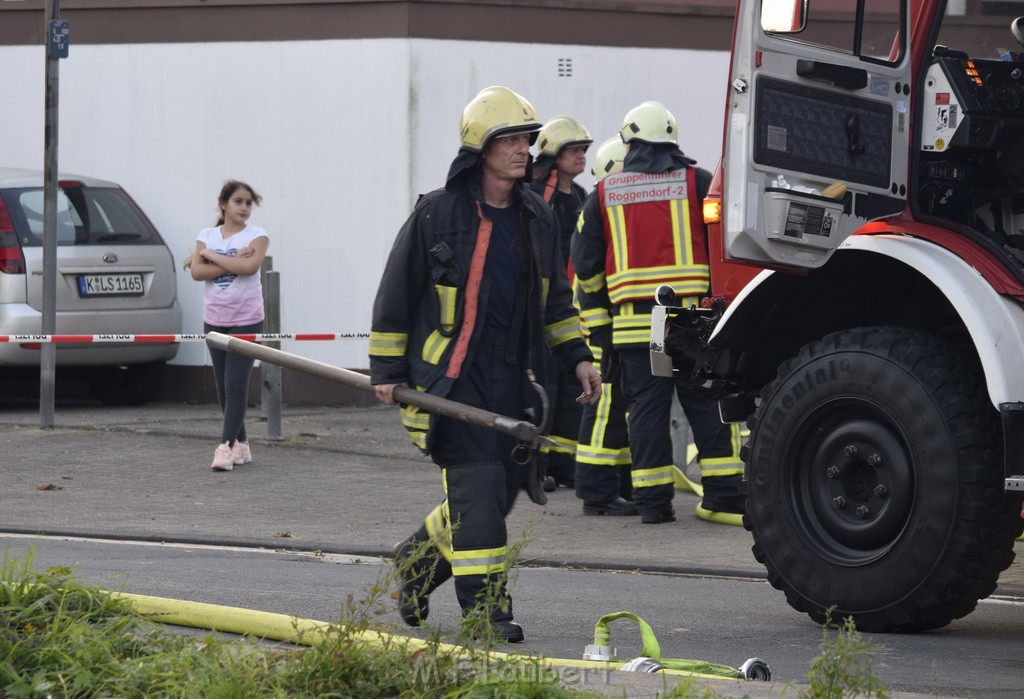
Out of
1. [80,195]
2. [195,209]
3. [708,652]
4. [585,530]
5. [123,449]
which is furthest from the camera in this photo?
[195,209]

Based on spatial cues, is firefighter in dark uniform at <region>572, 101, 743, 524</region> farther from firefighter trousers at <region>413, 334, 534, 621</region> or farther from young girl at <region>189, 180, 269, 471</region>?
firefighter trousers at <region>413, 334, 534, 621</region>

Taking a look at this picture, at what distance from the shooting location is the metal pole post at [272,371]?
41.0ft

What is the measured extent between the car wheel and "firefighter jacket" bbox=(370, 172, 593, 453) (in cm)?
895

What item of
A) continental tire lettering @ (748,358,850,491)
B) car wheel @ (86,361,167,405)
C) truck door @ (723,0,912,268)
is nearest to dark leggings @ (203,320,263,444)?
car wheel @ (86,361,167,405)

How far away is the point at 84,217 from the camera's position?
1392cm

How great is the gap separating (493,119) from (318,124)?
8791 millimetres

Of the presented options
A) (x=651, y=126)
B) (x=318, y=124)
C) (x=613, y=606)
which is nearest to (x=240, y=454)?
(x=651, y=126)

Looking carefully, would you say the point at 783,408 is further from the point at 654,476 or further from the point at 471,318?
the point at 654,476

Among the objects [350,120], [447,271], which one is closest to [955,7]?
[447,271]

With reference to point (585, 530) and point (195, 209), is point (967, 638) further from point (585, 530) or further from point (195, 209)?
point (195, 209)

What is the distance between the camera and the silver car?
13.3 metres

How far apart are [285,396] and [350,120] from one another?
89.4 inches

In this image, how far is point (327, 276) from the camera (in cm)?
1481

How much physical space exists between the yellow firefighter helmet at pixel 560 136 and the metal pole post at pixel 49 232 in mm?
3456
